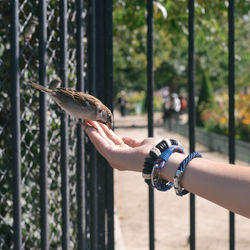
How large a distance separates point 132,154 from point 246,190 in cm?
53

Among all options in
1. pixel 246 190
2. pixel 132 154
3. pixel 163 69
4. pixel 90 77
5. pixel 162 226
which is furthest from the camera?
pixel 163 69

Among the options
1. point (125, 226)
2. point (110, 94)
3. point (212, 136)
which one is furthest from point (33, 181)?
point (212, 136)

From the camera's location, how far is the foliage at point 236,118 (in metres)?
13.1

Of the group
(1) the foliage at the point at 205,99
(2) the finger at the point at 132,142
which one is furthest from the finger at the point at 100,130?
(1) the foliage at the point at 205,99

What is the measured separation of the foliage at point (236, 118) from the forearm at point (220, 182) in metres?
10.9

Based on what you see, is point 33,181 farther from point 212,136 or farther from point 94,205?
point 212,136

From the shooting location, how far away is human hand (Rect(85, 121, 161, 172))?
171 cm

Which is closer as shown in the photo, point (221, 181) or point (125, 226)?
point (221, 181)

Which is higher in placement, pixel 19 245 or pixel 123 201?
pixel 19 245

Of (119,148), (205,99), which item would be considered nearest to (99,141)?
(119,148)

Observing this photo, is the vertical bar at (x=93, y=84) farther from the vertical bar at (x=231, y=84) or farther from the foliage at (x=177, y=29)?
the foliage at (x=177, y=29)

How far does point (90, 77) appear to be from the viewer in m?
2.51

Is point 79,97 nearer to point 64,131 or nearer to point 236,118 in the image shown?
point 64,131

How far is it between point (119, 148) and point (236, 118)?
1255 centimetres
